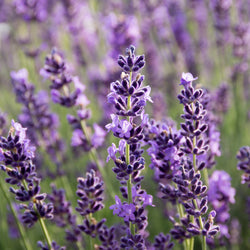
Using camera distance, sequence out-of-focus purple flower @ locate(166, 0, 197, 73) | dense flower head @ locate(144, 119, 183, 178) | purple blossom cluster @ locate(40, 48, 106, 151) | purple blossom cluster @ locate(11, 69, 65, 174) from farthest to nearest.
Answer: out-of-focus purple flower @ locate(166, 0, 197, 73) → purple blossom cluster @ locate(11, 69, 65, 174) → purple blossom cluster @ locate(40, 48, 106, 151) → dense flower head @ locate(144, 119, 183, 178)

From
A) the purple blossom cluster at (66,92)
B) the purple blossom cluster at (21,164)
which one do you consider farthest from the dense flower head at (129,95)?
the purple blossom cluster at (66,92)

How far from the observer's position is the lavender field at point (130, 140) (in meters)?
1.55

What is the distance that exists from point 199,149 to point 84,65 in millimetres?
3259

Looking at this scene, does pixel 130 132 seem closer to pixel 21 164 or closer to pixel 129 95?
pixel 129 95

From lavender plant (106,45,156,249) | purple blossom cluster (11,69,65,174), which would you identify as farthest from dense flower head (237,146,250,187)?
purple blossom cluster (11,69,65,174)

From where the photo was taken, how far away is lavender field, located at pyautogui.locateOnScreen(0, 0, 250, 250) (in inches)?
61.0

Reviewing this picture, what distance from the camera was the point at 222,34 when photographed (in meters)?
4.03

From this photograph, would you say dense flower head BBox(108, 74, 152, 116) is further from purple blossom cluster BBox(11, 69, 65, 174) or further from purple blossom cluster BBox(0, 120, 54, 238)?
purple blossom cluster BBox(11, 69, 65, 174)

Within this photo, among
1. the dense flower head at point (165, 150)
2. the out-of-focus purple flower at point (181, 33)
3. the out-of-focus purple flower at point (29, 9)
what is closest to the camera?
the dense flower head at point (165, 150)

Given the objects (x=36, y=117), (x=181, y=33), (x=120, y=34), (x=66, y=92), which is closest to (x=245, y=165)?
(x=66, y=92)

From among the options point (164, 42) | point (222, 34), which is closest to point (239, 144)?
point (222, 34)

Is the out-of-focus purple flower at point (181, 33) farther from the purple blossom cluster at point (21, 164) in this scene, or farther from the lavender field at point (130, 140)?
the purple blossom cluster at point (21, 164)

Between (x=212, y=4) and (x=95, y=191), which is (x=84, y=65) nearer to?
(x=212, y=4)

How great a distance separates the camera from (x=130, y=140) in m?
1.48
